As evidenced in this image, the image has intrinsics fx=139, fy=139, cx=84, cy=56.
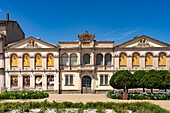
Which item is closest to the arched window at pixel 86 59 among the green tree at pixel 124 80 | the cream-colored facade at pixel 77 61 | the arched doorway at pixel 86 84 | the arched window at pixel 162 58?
the cream-colored facade at pixel 77 61

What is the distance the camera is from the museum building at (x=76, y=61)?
27.2 meters

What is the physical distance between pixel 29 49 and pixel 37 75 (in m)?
5.42

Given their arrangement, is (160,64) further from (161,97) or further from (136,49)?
(161,97)

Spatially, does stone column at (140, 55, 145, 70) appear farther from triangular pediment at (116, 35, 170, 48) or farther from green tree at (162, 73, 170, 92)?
green tree at (162, 73, 170, 92)

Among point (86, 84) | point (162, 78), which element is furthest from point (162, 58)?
point (86, 84)

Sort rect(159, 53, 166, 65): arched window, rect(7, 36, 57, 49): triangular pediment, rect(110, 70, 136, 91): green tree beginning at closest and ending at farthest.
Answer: rect(110, 70, 136, 91): green tree → rect(159, 53, 166, 65): arched window → rect(7, 36, 57, 49): triangular pediment

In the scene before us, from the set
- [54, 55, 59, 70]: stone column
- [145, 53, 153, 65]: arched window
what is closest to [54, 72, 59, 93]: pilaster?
[54, 55, 59, 70]: stone column

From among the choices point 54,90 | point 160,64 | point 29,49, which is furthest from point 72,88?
point 160,64

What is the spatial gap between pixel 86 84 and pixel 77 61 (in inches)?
191

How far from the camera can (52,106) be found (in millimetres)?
14117

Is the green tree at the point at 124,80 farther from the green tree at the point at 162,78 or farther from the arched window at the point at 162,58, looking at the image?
the arched window at the point at 162,58

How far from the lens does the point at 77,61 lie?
2766 centimetres

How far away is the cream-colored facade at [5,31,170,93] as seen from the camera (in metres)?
27.2

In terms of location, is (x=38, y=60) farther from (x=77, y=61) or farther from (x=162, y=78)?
(x=162, y=78)
